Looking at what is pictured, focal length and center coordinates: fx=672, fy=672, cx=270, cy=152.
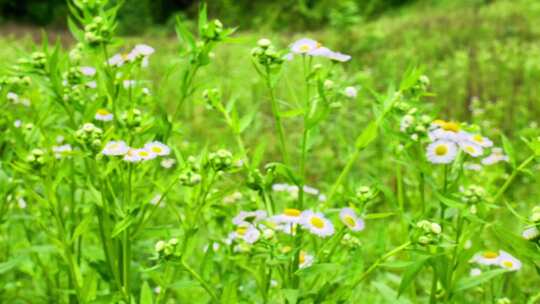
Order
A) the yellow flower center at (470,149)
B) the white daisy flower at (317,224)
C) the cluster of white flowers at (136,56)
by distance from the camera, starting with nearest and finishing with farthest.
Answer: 1. the white daisy flower at (317,224)
2. the yellow flower center at (470,149)
3. the cluster of white flowers at (136,56)

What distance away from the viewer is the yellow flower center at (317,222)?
3.79 feet

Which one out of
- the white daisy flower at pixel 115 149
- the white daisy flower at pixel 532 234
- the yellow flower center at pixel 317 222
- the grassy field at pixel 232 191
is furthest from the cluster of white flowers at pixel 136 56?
the white daisy flower at pixel 532 234

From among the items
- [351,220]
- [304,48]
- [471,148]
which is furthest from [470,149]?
[304,48]

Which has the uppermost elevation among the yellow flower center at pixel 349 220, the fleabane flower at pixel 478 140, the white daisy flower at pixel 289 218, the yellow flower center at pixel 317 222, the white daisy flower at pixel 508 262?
the fleabane flower at pixel 478 140

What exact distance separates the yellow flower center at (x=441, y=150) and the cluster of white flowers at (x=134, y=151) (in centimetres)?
49

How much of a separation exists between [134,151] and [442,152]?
55 centimetres

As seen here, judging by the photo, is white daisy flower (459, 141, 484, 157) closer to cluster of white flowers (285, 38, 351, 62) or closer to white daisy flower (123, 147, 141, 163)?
cluster of white flowers (285, 38, 351, 62)

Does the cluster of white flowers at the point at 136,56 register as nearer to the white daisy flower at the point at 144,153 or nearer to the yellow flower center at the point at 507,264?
the white daisy flower at the point at 144,153

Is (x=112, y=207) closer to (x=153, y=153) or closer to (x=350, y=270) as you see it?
(x=153, y=153)

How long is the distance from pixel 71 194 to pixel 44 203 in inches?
11.6

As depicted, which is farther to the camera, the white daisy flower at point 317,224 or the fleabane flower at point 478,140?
the fleabane flower at point 478,140

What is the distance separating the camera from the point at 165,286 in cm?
124

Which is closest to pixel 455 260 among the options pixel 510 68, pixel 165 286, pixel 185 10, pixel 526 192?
pixel 165 286

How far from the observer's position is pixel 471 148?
49.2 inches
